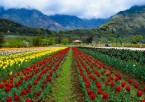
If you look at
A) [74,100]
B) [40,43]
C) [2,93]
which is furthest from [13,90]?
[40,43]

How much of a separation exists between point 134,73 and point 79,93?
5599 mm

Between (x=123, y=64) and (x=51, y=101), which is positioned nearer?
(x=51, y=101)

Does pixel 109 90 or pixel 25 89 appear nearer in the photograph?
pixel 25 89

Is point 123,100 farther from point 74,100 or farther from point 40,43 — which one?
point 40,43

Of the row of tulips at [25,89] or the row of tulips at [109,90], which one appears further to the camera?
the row of tulips at [25,89]

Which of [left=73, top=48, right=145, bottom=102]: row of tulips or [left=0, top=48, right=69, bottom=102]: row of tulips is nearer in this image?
[left=73, top=48, right=145, bottom=102]: row of tulips

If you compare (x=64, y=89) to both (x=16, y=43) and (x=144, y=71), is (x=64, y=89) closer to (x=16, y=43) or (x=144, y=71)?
(x=144, y=71)

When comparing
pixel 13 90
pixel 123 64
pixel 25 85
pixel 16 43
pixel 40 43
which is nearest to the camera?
pixel 13 90

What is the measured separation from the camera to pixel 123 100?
8.12 m

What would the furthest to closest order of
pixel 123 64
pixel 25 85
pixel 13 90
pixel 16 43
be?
pixel 16 43, pixel 123 64, pixel 25 85, pixel 13 90

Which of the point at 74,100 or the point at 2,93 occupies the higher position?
the point at 2,93

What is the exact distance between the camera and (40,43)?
105 metres

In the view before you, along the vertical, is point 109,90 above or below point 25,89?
below

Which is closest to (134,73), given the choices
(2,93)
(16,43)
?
(2,93)
